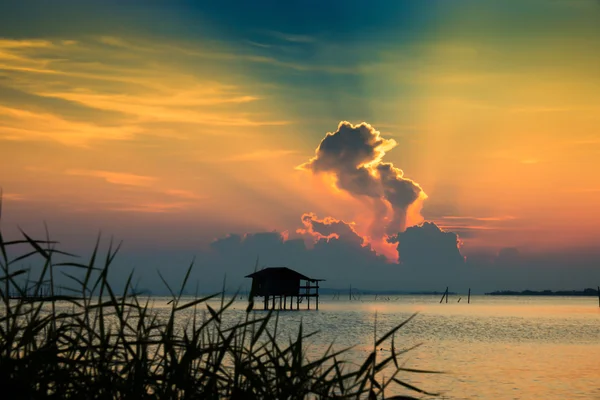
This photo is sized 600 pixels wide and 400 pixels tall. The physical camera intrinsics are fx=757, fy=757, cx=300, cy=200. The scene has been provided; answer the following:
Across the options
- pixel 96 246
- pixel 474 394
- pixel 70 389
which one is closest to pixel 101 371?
pixel 70 389

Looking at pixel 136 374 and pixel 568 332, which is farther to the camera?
pixel 568 332

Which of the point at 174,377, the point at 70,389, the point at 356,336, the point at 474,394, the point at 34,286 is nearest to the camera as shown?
the point at 174,377

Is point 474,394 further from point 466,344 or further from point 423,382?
point 466,344

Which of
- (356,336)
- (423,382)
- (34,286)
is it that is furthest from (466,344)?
(34,286)

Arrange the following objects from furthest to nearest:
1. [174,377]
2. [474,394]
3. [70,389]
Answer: [474,394]
[70,389]
[174,377]

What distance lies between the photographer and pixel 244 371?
546 centimetres

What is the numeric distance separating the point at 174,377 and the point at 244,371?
1.74ft

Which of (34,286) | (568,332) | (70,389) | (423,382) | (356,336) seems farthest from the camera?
(568,332)

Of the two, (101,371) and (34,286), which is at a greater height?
(34,286)

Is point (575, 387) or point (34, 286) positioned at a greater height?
Result: point (34, 286)

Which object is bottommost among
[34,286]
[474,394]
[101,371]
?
[474,394]

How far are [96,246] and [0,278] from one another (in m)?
0.74

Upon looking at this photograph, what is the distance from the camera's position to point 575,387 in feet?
89.4

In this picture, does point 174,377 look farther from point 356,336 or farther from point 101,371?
point 356,336
